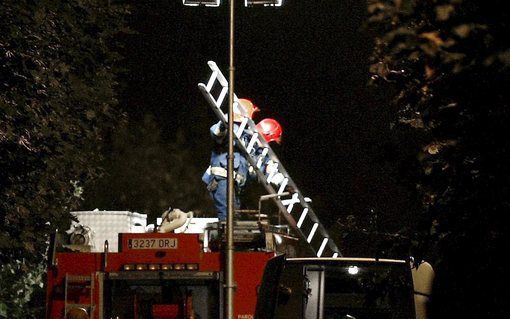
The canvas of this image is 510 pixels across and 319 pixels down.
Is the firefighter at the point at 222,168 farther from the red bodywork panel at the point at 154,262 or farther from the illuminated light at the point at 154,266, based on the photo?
the illuminated light at the point at 154,266

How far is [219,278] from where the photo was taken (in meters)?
13.6

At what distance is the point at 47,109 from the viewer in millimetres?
16703

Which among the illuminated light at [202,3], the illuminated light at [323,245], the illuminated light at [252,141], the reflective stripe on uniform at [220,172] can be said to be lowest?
the illuminated light at [323,245]

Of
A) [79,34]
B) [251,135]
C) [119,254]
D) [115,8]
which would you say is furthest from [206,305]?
[251,135]

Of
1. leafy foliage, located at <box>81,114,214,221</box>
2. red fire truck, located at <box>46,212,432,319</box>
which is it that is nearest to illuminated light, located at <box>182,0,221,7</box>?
red fire truck, located at <box>46,212,432,319</box>

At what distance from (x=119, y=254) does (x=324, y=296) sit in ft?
14.9

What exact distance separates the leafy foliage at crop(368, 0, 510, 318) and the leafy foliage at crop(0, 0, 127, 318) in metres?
10.6

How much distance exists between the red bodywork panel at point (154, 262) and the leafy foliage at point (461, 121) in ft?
26.1

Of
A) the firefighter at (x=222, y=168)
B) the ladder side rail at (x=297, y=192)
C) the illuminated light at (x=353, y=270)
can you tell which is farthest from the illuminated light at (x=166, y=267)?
the ladder side rail at (x=297, y=192)

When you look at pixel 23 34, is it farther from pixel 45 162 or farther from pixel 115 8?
pixel 115 8

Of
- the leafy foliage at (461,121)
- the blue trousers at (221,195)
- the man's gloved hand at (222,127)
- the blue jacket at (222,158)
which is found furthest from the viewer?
the man's gloved hand at (222,127)

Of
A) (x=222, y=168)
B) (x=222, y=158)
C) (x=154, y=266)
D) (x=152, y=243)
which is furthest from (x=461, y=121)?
(x=222, y=158)

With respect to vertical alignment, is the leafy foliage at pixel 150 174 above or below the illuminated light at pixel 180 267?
above

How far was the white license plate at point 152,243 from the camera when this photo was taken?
13.8 meters
